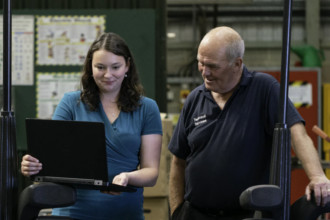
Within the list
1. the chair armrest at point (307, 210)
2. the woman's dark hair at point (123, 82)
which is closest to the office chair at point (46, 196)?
the chair armrest at point (307, 210)

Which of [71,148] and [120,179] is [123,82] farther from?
[71,148]

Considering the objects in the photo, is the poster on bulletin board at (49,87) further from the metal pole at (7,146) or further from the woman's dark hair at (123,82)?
the metal pole at (7,146)

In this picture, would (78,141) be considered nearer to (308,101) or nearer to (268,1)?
(308,101)

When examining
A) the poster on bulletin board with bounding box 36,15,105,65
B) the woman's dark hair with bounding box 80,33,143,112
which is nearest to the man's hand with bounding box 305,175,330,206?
the woman's dark hair with bounding box 80,33,143,112

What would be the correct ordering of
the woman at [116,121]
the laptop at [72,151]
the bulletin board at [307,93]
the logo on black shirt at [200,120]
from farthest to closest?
the bulletin board at [307,93], the logo on black shirt at [200,120], the woman at [116,121], the laptop at [72,151]

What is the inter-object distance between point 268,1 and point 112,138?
933 cm

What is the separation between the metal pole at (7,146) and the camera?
0.94m

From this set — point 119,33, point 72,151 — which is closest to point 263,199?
point 72,151

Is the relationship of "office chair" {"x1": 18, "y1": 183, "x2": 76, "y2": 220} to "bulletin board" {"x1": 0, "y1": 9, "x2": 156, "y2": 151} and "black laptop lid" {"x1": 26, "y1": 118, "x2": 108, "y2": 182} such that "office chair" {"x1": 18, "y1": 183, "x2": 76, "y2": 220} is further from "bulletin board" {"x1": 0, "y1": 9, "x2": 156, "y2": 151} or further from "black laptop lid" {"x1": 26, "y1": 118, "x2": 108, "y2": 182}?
"bulletin board" {"x1": 0, "y1": 9, "x2": 156, "y2": 151}

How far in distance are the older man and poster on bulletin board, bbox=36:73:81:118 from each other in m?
1.79

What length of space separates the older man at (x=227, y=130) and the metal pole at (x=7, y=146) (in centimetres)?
85

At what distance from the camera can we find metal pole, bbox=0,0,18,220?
945mm

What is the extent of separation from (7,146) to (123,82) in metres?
0.88

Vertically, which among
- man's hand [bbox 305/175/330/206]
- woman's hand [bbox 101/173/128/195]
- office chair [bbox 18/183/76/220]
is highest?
office chair [bbox 18/183/76/220]
